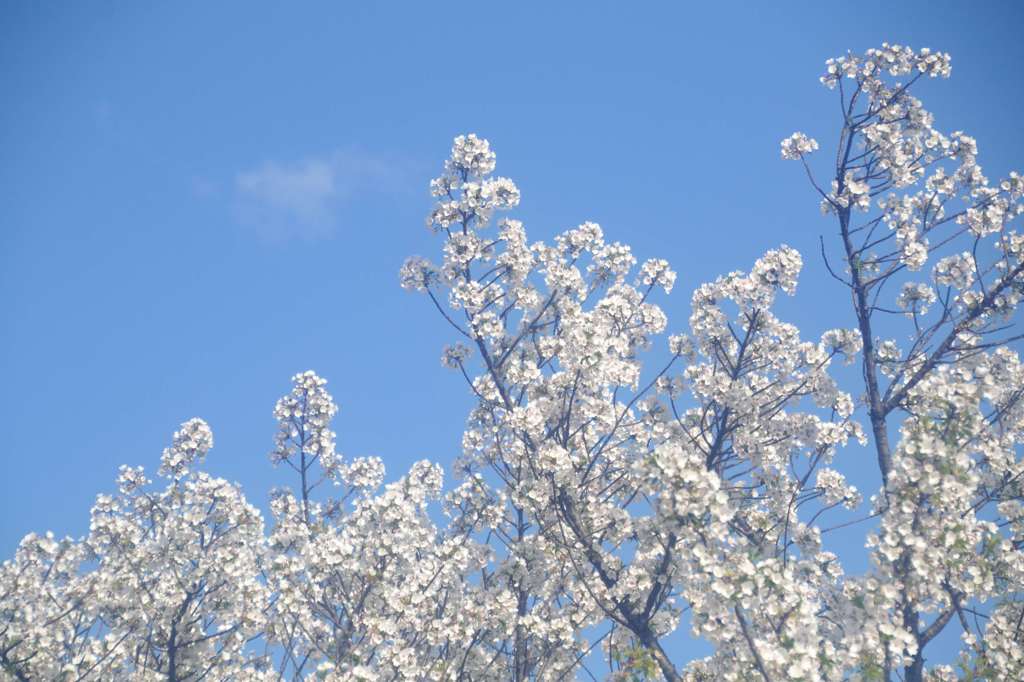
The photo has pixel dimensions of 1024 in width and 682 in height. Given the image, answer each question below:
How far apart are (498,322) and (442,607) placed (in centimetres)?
566

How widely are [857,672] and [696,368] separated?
6.58 metres

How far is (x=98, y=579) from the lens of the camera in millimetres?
16094

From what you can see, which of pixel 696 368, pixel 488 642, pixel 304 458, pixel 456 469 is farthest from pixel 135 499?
pixel 696 368

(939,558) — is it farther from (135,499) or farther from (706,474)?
(135,499)

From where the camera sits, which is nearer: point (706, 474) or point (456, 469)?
point (706, 474)

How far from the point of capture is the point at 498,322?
15.6 metres

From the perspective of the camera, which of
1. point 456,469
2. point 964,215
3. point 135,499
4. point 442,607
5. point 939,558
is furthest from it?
point 135,499

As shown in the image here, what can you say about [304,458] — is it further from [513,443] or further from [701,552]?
[701,552]

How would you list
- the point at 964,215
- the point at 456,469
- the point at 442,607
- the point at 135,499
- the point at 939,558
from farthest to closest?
1. the point at 135,499
2. the point at 456,469
3. the point at 442,607
4. the point at 964,215
5. the point at 939,558

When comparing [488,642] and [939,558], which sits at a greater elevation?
[488,642]

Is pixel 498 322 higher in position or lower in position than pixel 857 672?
higher

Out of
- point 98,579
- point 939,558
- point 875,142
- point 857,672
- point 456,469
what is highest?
point 875,142

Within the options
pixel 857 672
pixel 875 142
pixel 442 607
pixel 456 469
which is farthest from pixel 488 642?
pixel 875 142

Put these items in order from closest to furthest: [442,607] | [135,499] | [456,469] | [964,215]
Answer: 1. [964,215]
2. [442,607]
3. [456,469]
4. [135,499]
